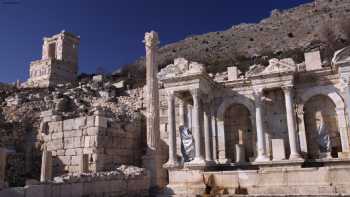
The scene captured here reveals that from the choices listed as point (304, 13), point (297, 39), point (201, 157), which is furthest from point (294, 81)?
point (304, 13)

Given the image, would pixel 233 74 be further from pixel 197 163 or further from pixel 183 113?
pixel 197 163

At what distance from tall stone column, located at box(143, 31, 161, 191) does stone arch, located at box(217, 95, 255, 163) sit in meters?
2.94

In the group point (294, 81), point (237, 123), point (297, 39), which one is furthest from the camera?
point (297, 39)

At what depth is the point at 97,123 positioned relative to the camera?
584 inches

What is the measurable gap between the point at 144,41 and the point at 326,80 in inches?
345

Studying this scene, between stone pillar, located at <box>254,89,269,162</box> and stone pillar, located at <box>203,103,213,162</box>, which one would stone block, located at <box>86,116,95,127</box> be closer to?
stone pillar, located at <box>203,103,213,162</box>

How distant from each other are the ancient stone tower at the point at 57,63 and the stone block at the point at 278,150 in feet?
151

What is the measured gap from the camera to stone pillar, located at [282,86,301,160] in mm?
12920

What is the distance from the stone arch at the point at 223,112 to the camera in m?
14.7

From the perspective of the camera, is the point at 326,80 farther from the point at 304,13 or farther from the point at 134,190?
the point at 304,13

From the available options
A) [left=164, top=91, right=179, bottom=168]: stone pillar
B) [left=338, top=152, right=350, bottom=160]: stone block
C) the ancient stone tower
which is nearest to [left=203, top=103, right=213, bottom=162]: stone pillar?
[left=164, top=91, right=179, bottom=168]: stone pillar

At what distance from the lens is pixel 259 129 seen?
13727 millimetres

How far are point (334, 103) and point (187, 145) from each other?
6183 mm

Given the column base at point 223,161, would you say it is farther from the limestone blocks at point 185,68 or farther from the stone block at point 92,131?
the stone block at point 92,131
